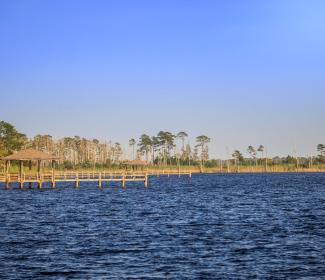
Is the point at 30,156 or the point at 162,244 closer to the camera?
the point at 162,244

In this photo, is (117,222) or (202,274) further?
(117,222)

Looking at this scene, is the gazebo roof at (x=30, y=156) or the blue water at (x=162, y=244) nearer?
the blue water at (x=162, y=244)

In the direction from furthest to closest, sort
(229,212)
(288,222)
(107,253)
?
(229,212), (288,222), (107,253)

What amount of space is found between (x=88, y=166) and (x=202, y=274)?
548ft

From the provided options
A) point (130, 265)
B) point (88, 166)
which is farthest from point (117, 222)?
point (88, 166)

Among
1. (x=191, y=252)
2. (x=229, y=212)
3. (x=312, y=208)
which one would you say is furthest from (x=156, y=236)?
(x=312, y=208)

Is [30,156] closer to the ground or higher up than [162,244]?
higher up

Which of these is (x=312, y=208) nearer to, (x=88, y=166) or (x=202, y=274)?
(x=202, y=274)

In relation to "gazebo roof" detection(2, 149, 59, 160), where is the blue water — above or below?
below

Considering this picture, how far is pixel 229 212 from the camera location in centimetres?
5022

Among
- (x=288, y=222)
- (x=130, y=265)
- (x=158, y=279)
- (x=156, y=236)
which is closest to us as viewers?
(x=158, y=279)

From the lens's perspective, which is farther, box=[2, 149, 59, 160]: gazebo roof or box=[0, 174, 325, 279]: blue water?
box=[2, 149, 59, 160]: gazebo roof

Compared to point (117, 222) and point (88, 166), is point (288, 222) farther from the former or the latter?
point (88, 166)

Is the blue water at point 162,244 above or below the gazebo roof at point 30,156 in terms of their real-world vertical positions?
below
